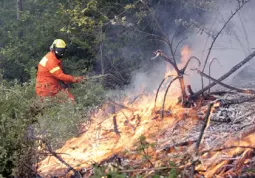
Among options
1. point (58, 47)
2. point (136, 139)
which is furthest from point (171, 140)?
point (58, 47)

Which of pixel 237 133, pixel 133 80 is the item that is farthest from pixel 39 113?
pixel 133 80

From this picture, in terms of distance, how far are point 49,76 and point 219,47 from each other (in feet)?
15.5

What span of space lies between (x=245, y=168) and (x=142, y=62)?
7.32 metres

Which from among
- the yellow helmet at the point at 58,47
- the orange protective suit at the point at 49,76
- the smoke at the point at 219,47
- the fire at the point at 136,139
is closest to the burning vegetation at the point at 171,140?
the fire at the point at 136,139

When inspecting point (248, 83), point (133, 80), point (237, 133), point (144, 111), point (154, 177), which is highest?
point (133, 80)

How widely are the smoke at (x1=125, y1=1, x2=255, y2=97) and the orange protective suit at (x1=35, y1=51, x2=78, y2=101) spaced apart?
197cm

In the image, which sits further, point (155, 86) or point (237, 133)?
point (155, 86)

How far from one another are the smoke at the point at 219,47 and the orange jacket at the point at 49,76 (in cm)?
198

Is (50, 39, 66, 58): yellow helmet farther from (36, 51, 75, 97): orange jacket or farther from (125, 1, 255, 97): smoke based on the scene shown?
(125, 1, 255, 97): smoke

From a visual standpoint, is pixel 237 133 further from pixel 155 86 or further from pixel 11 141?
pixel 155 86

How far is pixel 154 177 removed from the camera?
115 inches

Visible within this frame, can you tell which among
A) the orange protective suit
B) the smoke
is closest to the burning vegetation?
the orange protective suit

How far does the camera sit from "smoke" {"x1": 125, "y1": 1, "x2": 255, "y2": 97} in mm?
8891

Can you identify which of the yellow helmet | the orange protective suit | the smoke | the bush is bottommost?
the bush
